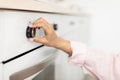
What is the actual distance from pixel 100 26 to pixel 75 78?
725mm

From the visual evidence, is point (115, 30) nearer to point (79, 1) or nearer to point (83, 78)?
point (79, 1)

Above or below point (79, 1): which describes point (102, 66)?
below

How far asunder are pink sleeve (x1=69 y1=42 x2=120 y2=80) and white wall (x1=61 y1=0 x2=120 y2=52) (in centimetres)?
97

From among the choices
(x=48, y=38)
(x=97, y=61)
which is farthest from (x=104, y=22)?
(x=48, y=38)

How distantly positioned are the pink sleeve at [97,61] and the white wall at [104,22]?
0.97 meters

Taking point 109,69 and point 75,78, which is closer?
point 109,69

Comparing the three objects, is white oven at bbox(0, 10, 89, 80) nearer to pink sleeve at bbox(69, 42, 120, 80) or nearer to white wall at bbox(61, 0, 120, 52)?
pink sleeve at bbox(69, 42, 120, 80)

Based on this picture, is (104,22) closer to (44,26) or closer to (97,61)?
(97,61)

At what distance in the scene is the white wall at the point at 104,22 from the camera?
156 cm

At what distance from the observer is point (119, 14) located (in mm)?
1534

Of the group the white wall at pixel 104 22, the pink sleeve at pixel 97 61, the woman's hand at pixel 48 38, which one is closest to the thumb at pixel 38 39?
the woman's hand at pixel 48 38

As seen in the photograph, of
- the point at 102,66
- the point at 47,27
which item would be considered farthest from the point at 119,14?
the point at 47,27

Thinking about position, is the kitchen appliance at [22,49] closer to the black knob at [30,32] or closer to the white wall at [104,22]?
the black knob at [30,32]

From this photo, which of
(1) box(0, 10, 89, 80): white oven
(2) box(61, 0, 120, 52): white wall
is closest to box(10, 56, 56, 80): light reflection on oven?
(1) box(0, 10, 89, 80): white oven
